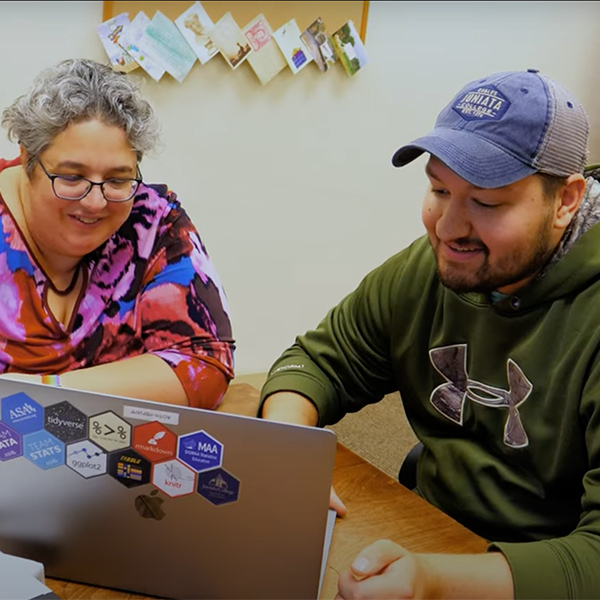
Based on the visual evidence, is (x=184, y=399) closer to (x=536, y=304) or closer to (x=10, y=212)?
(x=10, y=212)

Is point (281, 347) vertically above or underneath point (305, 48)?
underneath

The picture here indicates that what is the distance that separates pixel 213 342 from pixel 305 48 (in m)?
1.67

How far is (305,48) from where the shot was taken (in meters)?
2.85

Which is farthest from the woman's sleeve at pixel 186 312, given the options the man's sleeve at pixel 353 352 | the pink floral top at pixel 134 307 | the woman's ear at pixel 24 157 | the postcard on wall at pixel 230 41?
the postcard on wall at pixel 230 41

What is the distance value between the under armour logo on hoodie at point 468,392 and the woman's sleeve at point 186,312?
41 cm

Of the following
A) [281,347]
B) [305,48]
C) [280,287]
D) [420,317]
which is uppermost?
[305,48]

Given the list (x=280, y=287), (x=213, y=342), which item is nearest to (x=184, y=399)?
(x=213, y=342)

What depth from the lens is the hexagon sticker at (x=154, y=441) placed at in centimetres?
85

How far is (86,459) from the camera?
0.87 metres

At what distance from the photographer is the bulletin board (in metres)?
2.50

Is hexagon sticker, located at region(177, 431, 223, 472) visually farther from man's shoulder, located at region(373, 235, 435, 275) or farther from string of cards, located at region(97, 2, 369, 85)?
string of cards, located at region(97, 2, 369, 85)

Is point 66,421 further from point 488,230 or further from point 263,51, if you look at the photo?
point 263,51

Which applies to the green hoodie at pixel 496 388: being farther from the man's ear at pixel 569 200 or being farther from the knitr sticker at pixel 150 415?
the knitr sticker at pixel 150 415

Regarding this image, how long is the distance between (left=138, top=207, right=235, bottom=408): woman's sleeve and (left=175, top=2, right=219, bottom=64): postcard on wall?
48.8 inches
